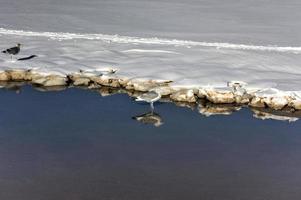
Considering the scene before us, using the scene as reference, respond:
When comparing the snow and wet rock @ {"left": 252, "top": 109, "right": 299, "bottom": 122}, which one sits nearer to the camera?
wet rock @ {"left": 252, "top": 109, "right": 299, "bottom": 122}

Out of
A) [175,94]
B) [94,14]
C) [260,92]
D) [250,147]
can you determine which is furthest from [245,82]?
[94,14]

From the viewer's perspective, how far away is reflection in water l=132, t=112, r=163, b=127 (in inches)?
631

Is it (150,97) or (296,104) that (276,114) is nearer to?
(296,104)

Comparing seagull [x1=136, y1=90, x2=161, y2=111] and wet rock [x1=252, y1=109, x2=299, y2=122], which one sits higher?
seagull [x1=136, y1=90, x2=161, y2=111]

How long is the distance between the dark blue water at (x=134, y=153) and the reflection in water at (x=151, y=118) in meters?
0.19

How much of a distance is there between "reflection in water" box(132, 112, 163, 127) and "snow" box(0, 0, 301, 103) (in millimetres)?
2184

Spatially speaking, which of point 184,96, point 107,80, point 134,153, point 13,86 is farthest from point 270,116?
point 13,86

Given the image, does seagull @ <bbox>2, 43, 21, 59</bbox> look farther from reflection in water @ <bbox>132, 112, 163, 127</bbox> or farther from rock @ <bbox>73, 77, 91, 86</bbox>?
reflection in water @ <bbox>132, 112, 163, 127</bbox>

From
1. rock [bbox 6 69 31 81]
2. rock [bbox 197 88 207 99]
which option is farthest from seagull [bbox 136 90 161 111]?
rock [bbox 6 69 31 81]

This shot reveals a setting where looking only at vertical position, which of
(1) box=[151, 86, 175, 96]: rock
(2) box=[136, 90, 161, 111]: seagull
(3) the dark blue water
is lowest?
(3) the dark blue water

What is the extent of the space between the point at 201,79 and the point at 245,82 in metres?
1.53

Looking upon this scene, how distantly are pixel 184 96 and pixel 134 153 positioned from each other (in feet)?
14.6

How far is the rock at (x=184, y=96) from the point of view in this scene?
1767cm

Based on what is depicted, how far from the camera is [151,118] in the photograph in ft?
53.5
